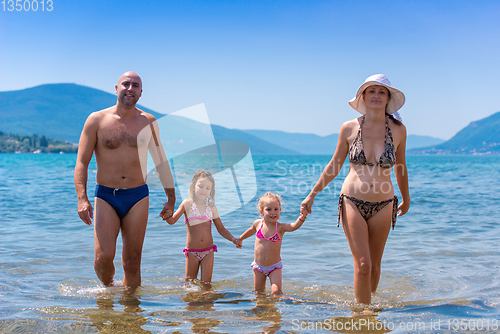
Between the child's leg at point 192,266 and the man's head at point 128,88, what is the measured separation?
89.0 inches

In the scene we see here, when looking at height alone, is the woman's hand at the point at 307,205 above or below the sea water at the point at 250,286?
above

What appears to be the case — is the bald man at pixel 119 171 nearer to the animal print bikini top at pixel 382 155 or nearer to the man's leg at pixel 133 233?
the man's leg at pixel 133 233

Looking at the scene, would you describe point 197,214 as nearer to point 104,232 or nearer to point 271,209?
point 271,209

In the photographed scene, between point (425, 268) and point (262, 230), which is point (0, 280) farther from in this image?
point (425, 268)

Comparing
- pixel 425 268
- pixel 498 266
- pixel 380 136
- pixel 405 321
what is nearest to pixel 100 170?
pixel 380 136

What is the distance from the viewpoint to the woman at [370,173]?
4.25 meters

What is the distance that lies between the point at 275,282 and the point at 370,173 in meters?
1.95

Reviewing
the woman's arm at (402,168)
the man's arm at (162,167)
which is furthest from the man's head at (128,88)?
the woman's arm at (402,168)

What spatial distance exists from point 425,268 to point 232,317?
3.93 m

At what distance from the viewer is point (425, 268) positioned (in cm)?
667

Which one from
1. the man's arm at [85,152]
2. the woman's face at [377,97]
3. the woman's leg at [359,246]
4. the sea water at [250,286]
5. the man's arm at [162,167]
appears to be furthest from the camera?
the man's arm at [162,167]

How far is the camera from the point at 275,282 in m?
5.24

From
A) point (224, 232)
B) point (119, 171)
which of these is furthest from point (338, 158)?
point (119, 171)

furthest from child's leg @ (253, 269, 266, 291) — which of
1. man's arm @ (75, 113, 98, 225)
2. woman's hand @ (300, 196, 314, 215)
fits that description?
man's arm @ (75, 113, 98, 225)
